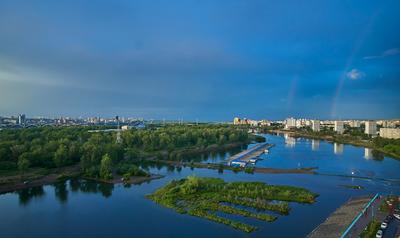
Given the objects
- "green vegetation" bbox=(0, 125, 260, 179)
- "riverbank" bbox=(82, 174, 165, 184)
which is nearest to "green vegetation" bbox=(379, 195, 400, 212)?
"riverbank" bbox=(82, 174, 165, 184)

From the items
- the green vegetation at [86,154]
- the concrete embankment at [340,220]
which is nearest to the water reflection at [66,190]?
the green vegetation at [86,154]

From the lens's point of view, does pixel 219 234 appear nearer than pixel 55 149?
Yes

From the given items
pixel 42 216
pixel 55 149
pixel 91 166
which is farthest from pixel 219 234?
pixel 55 149

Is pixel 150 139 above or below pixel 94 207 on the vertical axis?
above

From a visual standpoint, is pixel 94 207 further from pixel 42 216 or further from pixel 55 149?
pixel 55 149

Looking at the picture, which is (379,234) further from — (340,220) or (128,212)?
(128,212)

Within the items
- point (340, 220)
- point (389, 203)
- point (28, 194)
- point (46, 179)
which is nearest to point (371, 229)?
point (340, 220)
